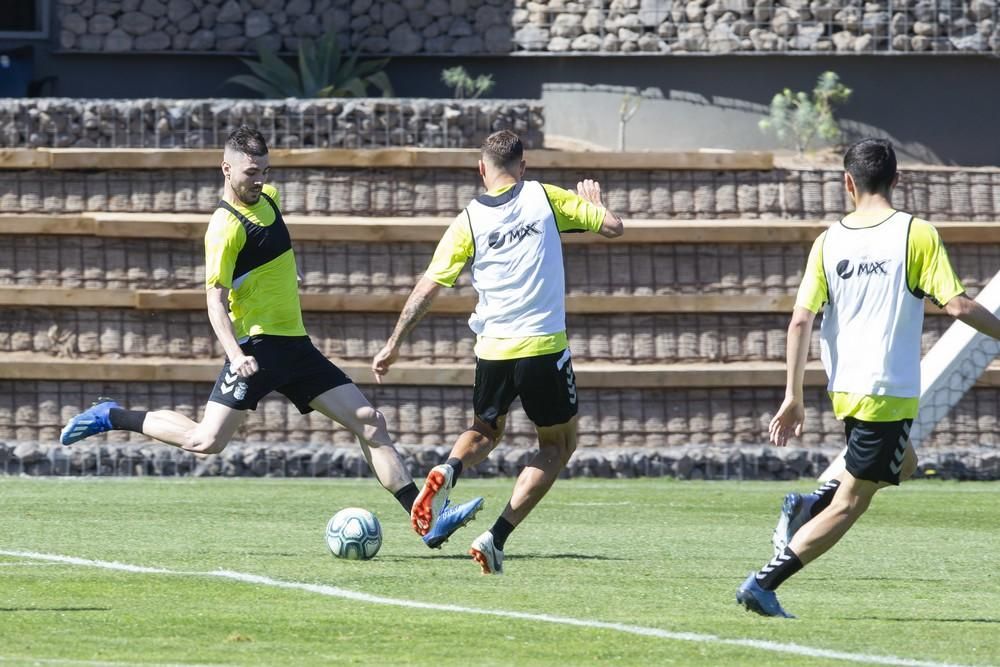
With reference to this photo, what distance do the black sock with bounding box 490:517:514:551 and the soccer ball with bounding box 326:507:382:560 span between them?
0.82m

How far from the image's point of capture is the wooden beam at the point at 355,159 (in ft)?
59.7

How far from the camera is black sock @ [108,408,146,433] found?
11367mm

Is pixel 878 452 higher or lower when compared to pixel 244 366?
lower

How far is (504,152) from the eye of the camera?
10.0 metres

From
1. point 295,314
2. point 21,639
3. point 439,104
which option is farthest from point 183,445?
point 439,104

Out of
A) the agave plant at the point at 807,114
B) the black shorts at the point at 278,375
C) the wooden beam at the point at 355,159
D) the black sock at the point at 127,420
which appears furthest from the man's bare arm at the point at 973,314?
the agave plant at the point at 807,114

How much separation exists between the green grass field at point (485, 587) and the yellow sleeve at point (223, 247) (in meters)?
1.46

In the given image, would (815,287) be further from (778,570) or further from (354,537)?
(354,537)

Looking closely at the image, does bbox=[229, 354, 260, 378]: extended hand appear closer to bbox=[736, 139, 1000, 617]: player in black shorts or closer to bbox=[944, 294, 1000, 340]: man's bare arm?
bbox=[736, 139, 1000, 617]: player in black shorts

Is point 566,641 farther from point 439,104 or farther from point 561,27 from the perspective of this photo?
point 561,27

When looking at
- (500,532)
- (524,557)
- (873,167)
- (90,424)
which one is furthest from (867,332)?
(90,424)

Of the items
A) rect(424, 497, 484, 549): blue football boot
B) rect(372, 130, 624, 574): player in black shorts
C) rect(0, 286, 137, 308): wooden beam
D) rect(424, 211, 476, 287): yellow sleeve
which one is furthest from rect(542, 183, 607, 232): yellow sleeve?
rect(0, 286, 137, 308): wooden beam

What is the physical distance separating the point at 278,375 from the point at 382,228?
7.29 metres

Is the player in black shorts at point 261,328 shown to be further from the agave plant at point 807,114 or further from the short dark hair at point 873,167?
the agave plant at point 807,114
